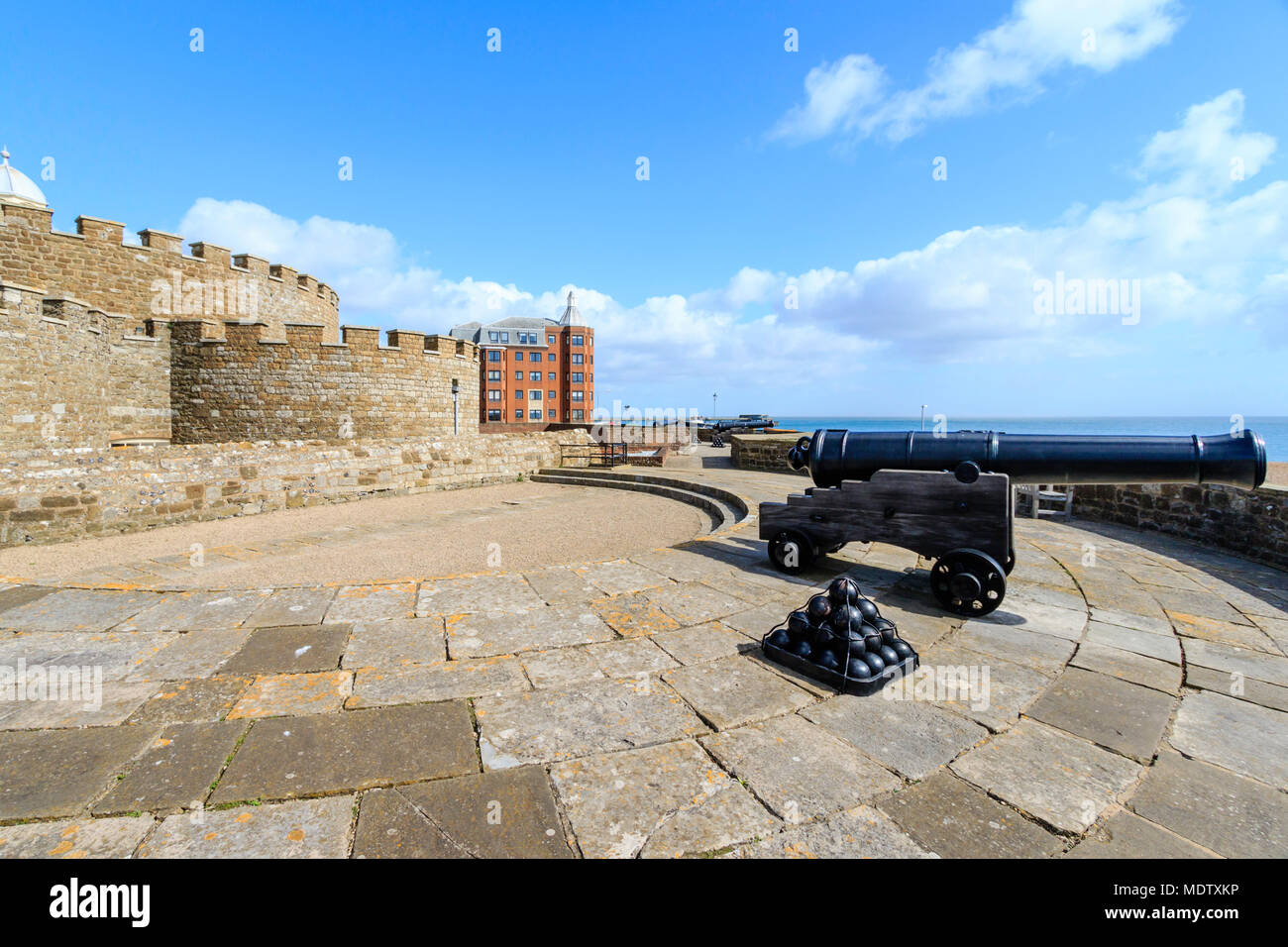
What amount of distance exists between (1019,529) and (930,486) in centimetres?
368

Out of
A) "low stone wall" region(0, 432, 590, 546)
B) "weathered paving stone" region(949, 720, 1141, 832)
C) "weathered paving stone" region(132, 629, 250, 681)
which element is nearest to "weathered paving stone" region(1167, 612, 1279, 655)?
"weathered paving stone" region(949, 720, 1141, 832)

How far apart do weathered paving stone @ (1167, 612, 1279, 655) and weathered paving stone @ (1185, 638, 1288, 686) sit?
0.32 feet

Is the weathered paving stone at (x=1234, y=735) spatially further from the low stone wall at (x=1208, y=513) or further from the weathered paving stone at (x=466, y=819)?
the low stone wall at (x=1208, y=513)

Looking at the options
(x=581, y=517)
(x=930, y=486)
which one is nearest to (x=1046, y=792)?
(x=930, y=486)

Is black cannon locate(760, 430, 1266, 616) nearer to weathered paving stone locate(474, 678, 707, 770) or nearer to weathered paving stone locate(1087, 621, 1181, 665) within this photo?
weathered paving stone locate(1087, 621, 1181, 665)

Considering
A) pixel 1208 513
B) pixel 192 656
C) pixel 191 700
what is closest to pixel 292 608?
pixel 192 656

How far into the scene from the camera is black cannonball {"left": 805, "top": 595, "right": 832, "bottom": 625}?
10.0ft

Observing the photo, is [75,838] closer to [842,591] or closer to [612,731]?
[612,731]

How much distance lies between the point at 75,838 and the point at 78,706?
118 centimetres

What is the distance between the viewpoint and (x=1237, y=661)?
3.23 m

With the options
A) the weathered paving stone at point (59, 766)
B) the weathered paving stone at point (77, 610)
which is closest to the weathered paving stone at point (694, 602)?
the weathered paving stone at point (59, 766)

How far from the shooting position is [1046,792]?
6.59 feet

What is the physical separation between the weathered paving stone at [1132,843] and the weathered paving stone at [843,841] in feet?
1.71
